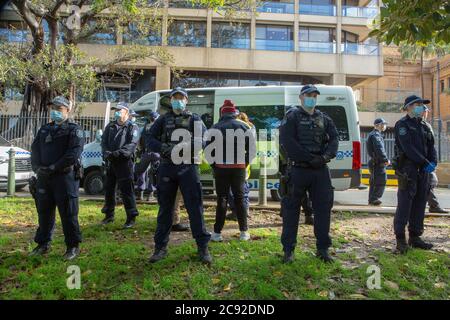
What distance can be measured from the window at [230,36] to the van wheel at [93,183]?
21097mm

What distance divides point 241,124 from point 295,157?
1.26 meters

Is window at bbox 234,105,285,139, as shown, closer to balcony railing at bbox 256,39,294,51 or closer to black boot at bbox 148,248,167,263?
black boot at bbox 148,248,167,263

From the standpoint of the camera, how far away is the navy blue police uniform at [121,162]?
6246 millimetres

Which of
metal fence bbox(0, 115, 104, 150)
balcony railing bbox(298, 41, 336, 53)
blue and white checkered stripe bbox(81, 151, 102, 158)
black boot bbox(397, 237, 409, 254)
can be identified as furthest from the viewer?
balcony railing bbox(298, 41, 336, 53)

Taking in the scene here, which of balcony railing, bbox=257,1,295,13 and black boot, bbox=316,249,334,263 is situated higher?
balcony railing, bbox=257,1,295,13

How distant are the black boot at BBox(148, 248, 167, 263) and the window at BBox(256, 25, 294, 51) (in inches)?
1047

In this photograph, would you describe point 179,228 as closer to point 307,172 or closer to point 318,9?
point 307,172

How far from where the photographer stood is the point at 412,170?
5.26 m

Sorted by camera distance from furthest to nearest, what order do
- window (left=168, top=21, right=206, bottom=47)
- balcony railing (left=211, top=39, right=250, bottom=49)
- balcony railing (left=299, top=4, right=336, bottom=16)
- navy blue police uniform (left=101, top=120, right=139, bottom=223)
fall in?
balcony railing (left=299, top=4, right=336, bottom=16) → balcony railing (left=211, top=39, right=250, bottom=49) → window (left=168, top=21, right=206, bottom=47) → navy blue police uniform (left=101, top=120, right=139, bottom=223)

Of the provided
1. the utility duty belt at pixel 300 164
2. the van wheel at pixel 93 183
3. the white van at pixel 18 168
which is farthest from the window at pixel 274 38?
the utility duty belt at pixel 300 164

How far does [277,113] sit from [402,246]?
199 inches

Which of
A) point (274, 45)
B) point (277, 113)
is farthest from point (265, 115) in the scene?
point (274, 45)

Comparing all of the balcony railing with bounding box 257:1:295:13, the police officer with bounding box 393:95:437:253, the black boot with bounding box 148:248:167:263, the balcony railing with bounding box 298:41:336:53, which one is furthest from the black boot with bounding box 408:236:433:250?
the balcony railing with bounding box 257:1:295:13

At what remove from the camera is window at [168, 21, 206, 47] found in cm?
2889
